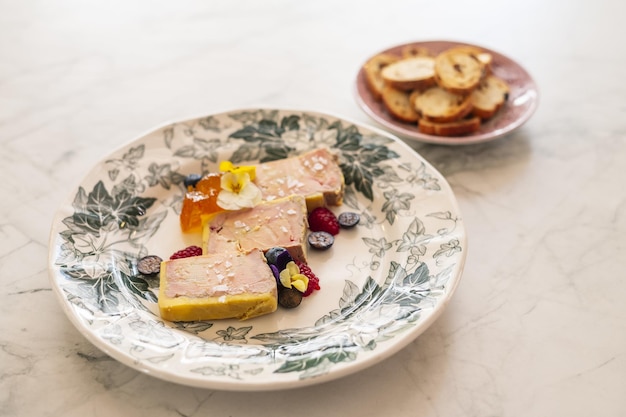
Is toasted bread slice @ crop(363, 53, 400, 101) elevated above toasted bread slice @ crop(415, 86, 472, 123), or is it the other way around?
toasted bread slice @ crop(363, 53, 400, 101)

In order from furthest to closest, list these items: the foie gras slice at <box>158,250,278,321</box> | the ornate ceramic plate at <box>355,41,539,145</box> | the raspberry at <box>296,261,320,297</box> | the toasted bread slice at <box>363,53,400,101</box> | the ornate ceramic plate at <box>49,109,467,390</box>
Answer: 1. the toasted bread slice at <box>363,53,400,101</box>
2. the ornate ceramic plate at <box>355,41,539,145</box>
3. the raspberry at <box>296,261,320,297</box>
4. the foie gras slice at <box>158,250,278,321</box>
5. the ornate ceramic plate at <box>49,109,467,390</box>

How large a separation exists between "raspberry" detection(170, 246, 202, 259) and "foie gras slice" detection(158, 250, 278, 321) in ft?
0.43

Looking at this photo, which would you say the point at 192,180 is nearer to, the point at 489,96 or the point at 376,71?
the point at 376,71

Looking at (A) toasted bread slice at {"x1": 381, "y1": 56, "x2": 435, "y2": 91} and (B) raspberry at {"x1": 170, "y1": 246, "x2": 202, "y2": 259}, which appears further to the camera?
(A) toasted bread slice at {"x1": 381, "y1": 56, "x2": 435, "y2": 91}

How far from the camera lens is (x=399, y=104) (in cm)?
271

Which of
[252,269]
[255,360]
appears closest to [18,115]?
[252,269]

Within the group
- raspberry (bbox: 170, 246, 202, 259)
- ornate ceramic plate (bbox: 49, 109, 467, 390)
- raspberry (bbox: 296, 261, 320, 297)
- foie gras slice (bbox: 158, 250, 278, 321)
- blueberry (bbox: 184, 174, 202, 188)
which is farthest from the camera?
blueberry (bbox: 184, 174, 202, 188)

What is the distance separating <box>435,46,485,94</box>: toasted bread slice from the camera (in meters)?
2.67

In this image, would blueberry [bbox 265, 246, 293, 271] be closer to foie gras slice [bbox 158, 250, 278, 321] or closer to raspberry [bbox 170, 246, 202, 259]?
foie gras slice [bbox 158, 250, 278, 321]

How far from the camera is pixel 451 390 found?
1.75 m

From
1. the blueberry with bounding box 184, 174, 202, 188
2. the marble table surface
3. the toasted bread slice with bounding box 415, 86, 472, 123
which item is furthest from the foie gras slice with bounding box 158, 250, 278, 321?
the toasted bread slice with bounding box 415, 86, 472, 123

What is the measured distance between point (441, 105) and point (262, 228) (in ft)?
3.31

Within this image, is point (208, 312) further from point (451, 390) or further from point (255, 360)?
point (451, 390)

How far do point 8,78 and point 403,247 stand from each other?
212cm
